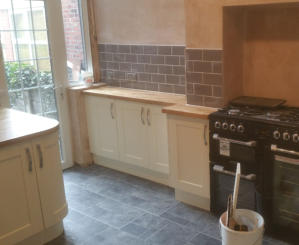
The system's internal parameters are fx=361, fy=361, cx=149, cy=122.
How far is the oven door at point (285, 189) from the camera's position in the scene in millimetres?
2525

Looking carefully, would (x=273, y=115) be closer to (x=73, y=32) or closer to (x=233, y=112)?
(x=233, y=112)

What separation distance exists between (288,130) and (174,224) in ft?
4.05

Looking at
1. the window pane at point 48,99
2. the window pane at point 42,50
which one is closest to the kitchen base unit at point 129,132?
the window pane at point 48,99

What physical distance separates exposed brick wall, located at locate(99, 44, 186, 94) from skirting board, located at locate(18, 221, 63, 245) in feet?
5.85

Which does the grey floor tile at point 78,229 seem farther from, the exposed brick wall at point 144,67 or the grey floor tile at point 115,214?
the exposed brick wall at point 144,67

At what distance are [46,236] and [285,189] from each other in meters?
1.88

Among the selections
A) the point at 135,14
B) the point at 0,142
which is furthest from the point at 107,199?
the point at 135,14

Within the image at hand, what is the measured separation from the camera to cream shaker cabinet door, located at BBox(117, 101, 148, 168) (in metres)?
3.72

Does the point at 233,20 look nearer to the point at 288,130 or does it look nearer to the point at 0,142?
the point at 288,130

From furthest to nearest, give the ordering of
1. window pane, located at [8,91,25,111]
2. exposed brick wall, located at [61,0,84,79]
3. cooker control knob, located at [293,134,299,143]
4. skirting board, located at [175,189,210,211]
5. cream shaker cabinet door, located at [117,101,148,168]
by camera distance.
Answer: exposed brick wall, located at [61,0,84,79] → window pane, located at [8,91,25,111] → cream shaker cabinet door, located at [117,101,148,168] → skirting board, located at [175,189,210,211] → cooker control knob, located at [293,134,299,143]

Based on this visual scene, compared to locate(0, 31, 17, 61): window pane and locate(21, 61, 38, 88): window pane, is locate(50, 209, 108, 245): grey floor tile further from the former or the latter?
locate(0, 31, 17, 61): window pane

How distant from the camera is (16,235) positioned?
2590mm

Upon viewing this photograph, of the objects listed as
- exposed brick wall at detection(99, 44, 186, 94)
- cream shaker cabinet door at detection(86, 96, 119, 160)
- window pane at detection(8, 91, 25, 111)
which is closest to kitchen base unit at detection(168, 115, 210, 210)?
exposed brick wall at detection(99, 44, 186, 94)

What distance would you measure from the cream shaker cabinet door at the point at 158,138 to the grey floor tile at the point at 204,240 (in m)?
0.91
